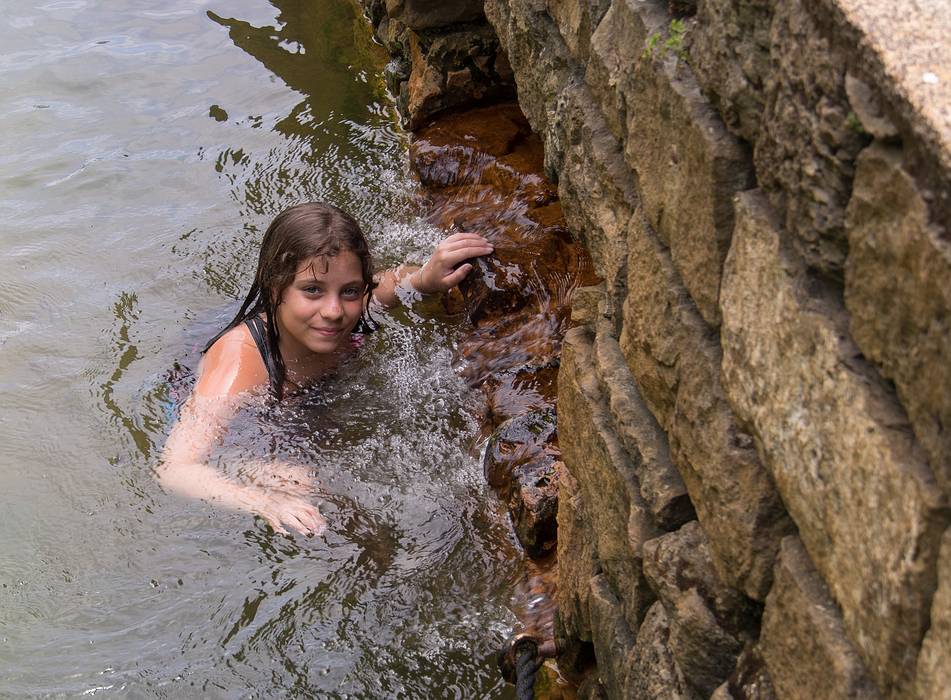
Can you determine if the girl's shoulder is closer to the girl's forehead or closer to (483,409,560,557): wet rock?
the girl's forehead

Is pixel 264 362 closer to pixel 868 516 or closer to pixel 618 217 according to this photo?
pixel 618 217

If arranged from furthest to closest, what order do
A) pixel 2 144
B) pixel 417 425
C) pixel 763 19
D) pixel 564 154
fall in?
pixel 2 144 → pixel 417 425 → pixel 564 154 → pixel 763 19

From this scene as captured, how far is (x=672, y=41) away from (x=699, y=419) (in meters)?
0.68

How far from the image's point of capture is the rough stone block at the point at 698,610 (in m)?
1.74

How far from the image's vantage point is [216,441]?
13.3 ft

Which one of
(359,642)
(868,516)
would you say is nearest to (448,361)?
(359,642)

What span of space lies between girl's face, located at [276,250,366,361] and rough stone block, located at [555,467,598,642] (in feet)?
5.24

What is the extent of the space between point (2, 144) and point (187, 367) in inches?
120

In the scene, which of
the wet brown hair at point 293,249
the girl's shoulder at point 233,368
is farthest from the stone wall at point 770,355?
the girl's shoulder at point 233,368

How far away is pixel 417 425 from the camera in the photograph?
13.6 ft

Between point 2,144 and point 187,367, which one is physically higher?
point 2,144

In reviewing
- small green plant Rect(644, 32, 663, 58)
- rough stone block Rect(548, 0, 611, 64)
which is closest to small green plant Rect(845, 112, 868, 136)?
small green plant Rect(644, 32, 663, 58)

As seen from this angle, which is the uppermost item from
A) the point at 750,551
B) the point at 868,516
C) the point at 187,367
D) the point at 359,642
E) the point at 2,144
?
the point at 2,144

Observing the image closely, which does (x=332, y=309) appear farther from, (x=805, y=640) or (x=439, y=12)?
(x=805, y=640)
